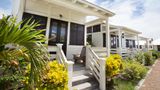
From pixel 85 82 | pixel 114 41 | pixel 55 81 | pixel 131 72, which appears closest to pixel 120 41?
pixel 114 41

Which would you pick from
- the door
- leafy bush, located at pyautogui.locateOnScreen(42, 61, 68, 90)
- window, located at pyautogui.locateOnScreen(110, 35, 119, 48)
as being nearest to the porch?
window, located at pyautogui.locateOnScreen(110, 35, 119, 48)

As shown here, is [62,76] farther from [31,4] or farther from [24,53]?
[31,4]

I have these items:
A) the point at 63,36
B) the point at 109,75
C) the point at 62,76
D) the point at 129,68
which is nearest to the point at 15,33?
the point at 62,76

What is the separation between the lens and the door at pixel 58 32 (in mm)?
7398

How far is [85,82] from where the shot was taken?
5508 millimetres

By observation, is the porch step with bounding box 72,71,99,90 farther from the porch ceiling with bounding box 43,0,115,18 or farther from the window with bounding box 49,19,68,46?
the porch ceiling with bounding box 43,0,115,18

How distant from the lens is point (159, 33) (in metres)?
52.8

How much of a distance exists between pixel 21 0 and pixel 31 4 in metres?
1.51

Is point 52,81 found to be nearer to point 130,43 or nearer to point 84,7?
point 84,7

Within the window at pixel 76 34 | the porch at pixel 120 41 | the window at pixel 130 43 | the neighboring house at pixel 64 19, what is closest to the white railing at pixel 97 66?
the neighboring house at pixel 64 19

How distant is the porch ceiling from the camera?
18.2 feet

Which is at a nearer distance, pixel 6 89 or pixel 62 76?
pixel 6 89

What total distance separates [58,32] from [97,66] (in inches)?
143

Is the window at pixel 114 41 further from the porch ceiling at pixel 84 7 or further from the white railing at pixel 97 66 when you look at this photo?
the white railing at pixel 97 66
